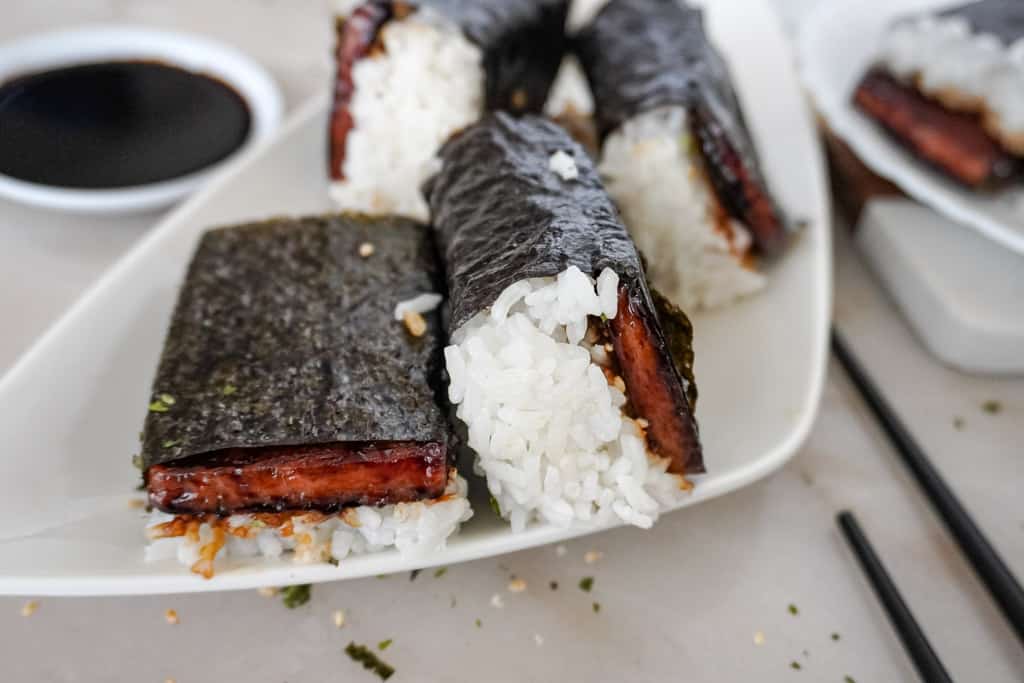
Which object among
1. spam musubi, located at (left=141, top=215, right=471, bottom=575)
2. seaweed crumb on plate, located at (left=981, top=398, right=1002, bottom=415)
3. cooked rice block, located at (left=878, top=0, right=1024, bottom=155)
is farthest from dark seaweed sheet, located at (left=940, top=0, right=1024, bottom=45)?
spam musubi, located at (left=141, top=215, right=471, bottom=575)

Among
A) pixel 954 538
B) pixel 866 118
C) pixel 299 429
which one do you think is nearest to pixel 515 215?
pixel 299 429

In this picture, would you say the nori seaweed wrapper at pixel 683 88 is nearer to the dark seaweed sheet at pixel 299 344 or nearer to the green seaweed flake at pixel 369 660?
the dark seaweed sheet at pixel 299 344

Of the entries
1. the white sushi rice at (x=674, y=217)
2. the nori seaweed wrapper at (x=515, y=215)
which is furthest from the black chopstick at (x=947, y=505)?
the nori seaweed wrapper at (x=515, y=215)

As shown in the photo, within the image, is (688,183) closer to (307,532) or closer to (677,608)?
(677,608)

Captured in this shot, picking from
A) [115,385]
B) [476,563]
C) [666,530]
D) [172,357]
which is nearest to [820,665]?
[666,530]

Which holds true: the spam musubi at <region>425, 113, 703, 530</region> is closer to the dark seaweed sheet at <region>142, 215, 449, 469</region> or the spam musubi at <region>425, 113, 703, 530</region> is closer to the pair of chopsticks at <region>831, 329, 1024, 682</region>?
the dark seaweed sheet at <region>142, 215, 449, 469</region>

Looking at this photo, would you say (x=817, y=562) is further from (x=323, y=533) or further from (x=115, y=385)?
(x=115, y=385)
